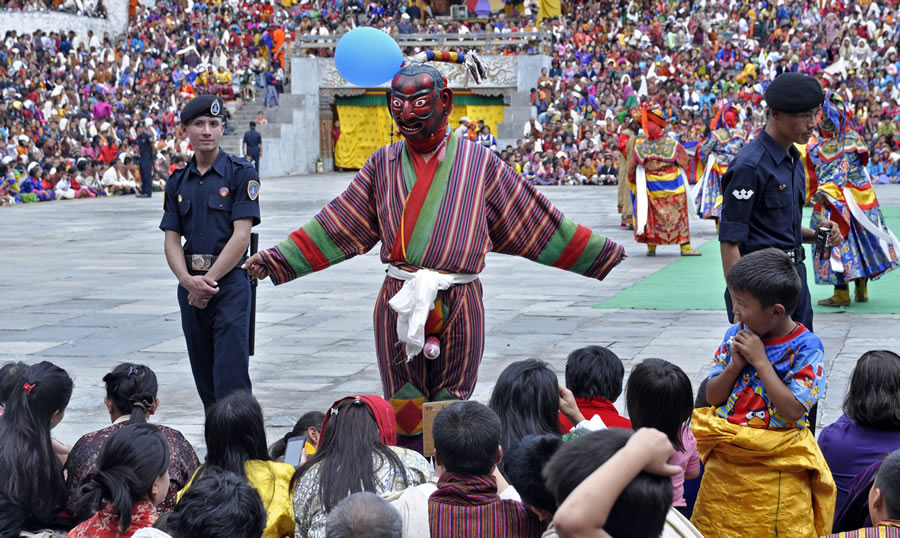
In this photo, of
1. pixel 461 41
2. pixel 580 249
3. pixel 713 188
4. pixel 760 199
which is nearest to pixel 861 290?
pixel 713 188

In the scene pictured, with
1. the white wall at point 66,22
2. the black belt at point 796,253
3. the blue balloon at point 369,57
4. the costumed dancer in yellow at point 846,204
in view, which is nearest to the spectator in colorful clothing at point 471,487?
the blue balloon at point 369,57

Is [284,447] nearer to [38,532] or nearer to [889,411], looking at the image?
[38,532]

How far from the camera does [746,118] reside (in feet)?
81.3

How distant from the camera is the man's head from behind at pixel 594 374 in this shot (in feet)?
12.6

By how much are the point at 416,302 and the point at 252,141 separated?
75.2 ft

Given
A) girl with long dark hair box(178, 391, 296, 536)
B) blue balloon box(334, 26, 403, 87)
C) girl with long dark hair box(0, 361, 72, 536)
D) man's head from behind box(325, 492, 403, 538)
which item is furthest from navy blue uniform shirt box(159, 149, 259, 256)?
man's head from behind box(325, 492, 403, 538)

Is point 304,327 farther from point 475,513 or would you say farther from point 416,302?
point 475,513

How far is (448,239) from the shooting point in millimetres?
4137

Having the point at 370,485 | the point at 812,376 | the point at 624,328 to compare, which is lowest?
the point at 624,328

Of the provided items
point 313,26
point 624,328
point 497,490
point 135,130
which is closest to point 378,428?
point 497,490

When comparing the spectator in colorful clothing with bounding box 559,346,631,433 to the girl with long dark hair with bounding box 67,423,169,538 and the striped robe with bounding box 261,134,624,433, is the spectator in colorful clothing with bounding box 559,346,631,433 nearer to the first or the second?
the striped robe with bounding box 261,134,624,433

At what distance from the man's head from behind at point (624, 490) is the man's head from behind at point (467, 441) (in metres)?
0.68

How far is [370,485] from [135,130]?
25.2 meters

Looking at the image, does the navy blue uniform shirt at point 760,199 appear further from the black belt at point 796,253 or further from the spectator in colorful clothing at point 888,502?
the spectator in colorful clothing at point 888,502
